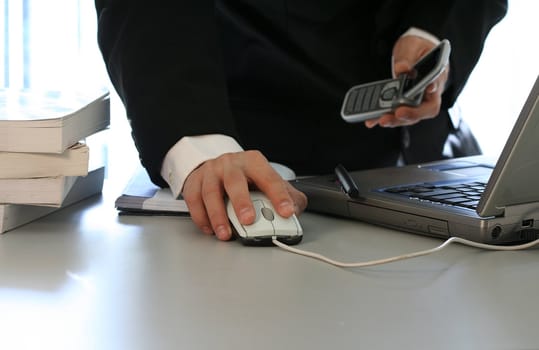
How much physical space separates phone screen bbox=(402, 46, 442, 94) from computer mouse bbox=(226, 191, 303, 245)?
1.23ft

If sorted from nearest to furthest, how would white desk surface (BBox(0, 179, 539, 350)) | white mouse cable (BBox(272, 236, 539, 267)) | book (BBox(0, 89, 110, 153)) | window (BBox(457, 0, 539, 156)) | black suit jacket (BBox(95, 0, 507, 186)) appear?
1. white desk surface (BBox(0, 179, 539, 350))
2. white mouse cable (BBox(272, 236, 539, 267))
3. book (BBox(0, 89, 110, 153))
4. black suit jacket (BBox(95, 0, 507, 186))
5. window (BBox(457, 0, 539, 156))

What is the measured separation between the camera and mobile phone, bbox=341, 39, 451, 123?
1054 mm

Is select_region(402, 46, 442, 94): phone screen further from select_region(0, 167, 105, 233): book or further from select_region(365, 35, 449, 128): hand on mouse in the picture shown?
select_region(0, 167, 105, 233): book

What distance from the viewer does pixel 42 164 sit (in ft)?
2.69

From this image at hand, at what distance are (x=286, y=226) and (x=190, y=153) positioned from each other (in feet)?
0.54

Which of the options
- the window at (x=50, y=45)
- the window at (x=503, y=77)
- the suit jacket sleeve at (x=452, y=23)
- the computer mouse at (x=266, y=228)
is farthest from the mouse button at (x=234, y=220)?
the window at (x=503, y=77)

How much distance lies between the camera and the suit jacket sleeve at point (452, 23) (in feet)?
4.07

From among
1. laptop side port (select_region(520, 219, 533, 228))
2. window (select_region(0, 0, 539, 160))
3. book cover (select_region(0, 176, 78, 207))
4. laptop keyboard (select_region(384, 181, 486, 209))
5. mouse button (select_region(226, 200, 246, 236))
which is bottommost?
window (select_region(0, 0, 539, 160))

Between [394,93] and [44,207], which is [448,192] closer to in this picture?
[394,93]

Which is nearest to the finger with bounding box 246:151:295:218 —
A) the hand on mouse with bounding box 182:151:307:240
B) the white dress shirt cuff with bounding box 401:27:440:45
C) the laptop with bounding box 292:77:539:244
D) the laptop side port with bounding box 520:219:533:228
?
the hand on mouse with bounding box 182:151:307:240

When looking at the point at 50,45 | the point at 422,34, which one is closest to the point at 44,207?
the point at 422,34

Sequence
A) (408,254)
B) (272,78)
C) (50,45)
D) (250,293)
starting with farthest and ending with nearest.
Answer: (50,45)
(272,78)
(408,254)
(250,293)

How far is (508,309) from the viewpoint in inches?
22.6

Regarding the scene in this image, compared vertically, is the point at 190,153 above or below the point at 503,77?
above
